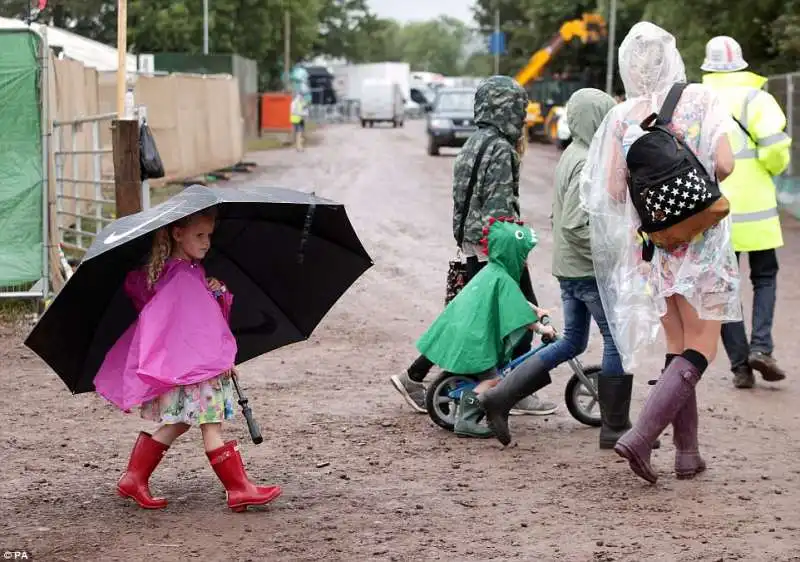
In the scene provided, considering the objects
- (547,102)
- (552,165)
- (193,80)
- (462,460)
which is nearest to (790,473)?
(462,460)

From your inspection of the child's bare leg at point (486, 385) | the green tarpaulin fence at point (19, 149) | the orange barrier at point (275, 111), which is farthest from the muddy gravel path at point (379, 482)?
the orange barrier at point (275, 111)

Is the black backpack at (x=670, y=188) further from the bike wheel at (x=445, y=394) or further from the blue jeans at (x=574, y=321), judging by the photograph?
the bike wheel at (x=445, y=394)

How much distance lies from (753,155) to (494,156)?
1892mm

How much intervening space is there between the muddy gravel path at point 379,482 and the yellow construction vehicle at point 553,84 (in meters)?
31.7

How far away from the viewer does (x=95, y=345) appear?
5777 mm

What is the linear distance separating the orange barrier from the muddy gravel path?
4182 centimetres

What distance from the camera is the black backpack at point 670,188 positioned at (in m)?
5.93

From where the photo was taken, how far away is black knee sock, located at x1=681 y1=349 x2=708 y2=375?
6148 millimetres

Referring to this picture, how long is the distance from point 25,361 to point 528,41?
→ 5457cm

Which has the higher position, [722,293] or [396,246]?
[722,293]

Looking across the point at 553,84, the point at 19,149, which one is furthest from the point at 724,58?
the point at 553,84

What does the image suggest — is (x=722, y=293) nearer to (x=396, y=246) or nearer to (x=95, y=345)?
(x=95, y=345)

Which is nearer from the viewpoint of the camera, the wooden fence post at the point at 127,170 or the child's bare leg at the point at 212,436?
the child's bare leg at the point at 212,436

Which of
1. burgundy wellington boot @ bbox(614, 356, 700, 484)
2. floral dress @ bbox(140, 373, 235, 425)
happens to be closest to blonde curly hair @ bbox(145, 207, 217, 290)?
floral dress @ bbox(140, 373, 235, 425)
